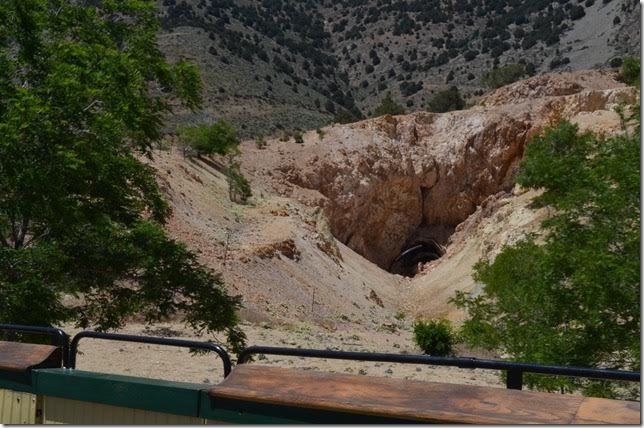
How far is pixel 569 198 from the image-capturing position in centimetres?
983

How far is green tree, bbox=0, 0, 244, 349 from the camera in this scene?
785 centimetres

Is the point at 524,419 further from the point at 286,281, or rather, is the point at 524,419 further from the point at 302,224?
the point at 302,224

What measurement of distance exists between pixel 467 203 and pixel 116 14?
4097 cm

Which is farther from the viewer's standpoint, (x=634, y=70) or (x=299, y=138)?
(x=299, y=138)

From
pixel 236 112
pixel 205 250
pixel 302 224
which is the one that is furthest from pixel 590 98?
pixel 236 112

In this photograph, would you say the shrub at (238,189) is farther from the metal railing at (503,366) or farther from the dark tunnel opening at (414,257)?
the metal railing at (503,366)

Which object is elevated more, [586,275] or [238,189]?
[238,189]

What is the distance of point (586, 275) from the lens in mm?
8820

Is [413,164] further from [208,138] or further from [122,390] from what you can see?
[122,390]

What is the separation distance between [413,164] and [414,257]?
7.56 metres

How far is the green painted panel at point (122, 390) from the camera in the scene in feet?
11.2

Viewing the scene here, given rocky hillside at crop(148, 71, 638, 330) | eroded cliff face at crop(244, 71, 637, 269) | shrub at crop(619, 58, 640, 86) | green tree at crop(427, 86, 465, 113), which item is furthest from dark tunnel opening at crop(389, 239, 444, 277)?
shrub at crop(619, 58, 640, 86)

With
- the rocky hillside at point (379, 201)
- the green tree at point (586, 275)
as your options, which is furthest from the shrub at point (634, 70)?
the rocky hillside at point (379, 201)

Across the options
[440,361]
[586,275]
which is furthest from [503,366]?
[586,275]
